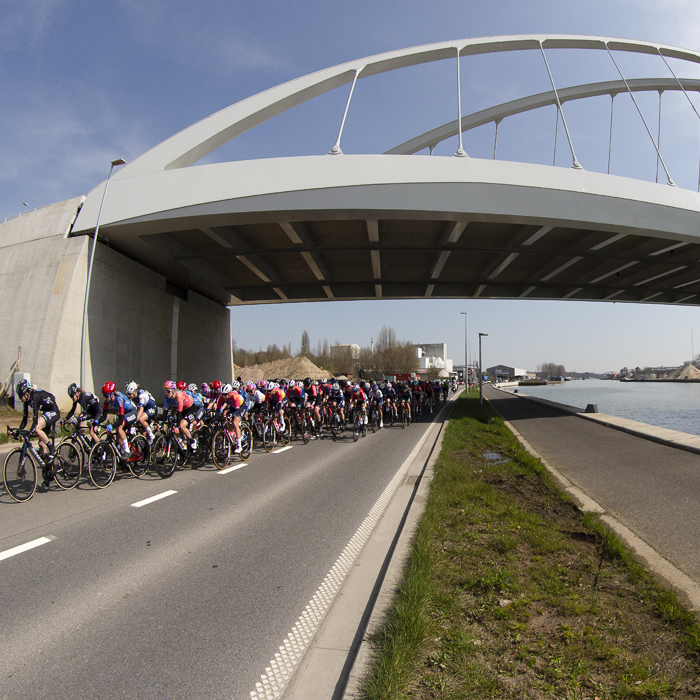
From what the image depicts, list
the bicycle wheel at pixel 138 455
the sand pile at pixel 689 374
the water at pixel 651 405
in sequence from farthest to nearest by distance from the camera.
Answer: the sand pile at pixel 689 374
the water at pixel 651 405
the bicycle wheel at pixel 138 455

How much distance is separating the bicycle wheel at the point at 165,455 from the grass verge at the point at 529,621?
524 centimetres

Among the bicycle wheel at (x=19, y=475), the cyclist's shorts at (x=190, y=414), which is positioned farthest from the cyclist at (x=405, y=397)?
the bicycle wheel at (x=19, y=475)

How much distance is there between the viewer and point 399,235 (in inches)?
823

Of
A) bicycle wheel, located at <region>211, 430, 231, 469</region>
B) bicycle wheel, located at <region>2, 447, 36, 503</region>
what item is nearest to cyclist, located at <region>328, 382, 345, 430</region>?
bicycle wheel, located at <region>211, 430, 231, 469</region>

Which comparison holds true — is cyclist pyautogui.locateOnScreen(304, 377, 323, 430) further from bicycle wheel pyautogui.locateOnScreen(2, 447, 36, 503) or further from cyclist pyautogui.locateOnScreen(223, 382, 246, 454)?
bicycle wheel pyautogui.locateOnScreen(2, 447, 36, 503)

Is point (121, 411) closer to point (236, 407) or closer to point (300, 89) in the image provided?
point (236, 407)

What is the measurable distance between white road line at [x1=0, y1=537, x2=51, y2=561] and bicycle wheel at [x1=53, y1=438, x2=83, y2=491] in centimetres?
274

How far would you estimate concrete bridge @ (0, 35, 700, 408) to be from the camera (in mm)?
16547

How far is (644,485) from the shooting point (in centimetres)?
686

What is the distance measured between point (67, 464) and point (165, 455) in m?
1.54

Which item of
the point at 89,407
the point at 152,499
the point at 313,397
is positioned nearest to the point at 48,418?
the point at 89,407

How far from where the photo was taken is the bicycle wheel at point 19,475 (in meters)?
6.23

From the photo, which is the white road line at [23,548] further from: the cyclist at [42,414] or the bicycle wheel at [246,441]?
the bicycle wheel at [246,441]

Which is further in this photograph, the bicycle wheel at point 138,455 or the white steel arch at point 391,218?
the white steel arch at point 391,218
